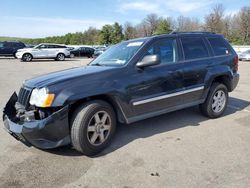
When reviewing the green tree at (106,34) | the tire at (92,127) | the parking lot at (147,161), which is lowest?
the parking lot at (147,161)

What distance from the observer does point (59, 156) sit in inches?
162

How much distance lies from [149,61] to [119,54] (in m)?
0.85

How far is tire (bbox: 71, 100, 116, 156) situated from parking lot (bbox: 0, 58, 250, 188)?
17cm

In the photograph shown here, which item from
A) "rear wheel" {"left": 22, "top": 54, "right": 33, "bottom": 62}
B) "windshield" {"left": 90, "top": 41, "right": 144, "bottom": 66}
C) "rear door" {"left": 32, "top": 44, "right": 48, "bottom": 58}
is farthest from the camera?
"rear door" {"left": 32, "top": 44, "right": 48, "bottom": 58}

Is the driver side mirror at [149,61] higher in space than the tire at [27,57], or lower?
higher

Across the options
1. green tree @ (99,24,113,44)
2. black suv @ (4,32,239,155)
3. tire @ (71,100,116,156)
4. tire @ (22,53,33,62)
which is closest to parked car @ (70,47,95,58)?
tire @ (22,53,33,62)

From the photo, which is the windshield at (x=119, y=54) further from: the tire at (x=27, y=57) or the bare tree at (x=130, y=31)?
the bare tree at (x=130, y=31)

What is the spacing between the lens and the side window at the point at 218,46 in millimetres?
6020

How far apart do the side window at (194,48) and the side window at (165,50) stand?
28 cm

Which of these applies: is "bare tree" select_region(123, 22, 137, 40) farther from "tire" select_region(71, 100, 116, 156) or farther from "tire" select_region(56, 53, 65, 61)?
"tire" select_region(71, 100, 116, 156)

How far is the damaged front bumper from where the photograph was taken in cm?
373

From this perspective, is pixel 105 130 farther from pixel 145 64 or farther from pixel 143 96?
pixel 145 64

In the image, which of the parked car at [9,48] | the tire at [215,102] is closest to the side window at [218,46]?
the tire at [215,102]

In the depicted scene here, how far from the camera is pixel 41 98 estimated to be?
3840 millimetres
